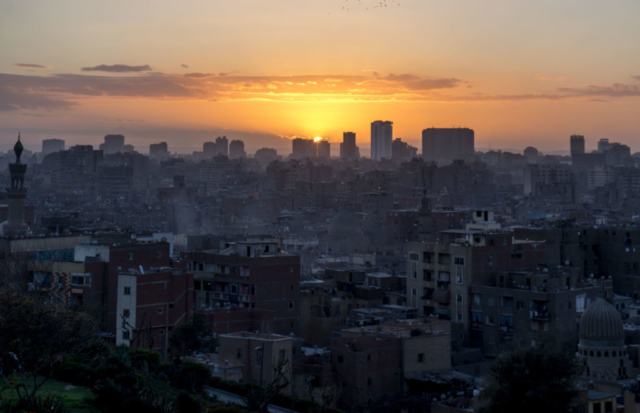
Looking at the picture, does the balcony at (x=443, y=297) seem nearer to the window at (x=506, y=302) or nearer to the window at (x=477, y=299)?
the window at (x=477, y=299)

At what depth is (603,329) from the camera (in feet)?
57.6

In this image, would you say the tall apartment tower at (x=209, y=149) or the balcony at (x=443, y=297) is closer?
the balcony at (x=443, y=297)

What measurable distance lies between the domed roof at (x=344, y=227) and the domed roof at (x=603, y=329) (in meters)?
26.7

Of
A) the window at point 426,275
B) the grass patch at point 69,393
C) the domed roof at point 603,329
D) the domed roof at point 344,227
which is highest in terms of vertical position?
the domed roof at point 344,227

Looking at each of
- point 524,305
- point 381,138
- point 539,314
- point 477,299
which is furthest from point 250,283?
point 381,138

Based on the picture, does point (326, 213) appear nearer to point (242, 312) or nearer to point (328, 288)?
point (328, 288)

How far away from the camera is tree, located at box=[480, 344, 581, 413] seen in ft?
41.3

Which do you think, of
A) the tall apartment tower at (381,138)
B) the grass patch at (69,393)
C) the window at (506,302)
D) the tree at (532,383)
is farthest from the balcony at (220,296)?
the tall apartment tower at (381,138)

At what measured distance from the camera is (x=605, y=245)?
2844cm

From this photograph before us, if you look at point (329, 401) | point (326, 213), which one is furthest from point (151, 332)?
point (326, 213)

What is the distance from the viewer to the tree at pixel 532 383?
1259cm

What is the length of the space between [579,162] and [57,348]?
12953 centimetres

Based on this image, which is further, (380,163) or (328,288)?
(380,163)

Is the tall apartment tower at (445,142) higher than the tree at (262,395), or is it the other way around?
the tall apartment tower at (445,142)
